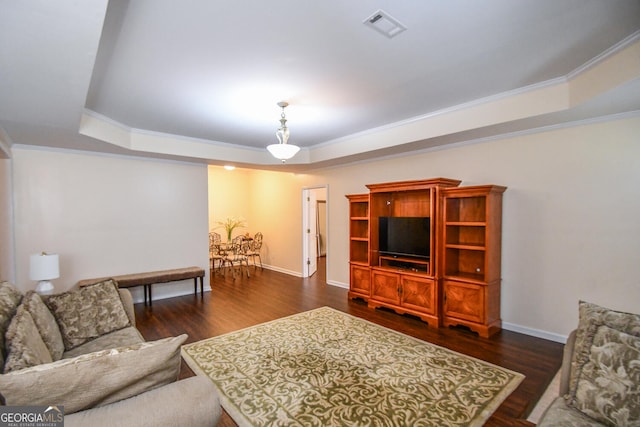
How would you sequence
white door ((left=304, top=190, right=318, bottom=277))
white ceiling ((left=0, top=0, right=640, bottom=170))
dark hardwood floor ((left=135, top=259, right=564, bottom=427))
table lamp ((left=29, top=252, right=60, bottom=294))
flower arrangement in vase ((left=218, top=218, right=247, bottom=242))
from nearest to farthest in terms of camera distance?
white ceiling ((left=0, top=0, right=640, bottom=170)), dark hardwood floor ((left=135, top=259, right=564, bottom=427)), table lamp ((left=29, top=252, right=60, bottom=294)), white door ((left=304, top=190, right=318, bottom=277)), flower arrangement in vase ((left=218, top=218, right=247, bottom=242))

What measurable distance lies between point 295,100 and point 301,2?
5.47 ft

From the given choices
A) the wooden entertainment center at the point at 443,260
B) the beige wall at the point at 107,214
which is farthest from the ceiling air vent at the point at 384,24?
the beige wall at the point at 107,214

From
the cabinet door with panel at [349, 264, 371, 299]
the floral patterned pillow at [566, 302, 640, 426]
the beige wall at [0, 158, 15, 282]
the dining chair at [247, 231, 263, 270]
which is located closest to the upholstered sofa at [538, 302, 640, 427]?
the floral patterned pillow at [566, 302, 640, 426]

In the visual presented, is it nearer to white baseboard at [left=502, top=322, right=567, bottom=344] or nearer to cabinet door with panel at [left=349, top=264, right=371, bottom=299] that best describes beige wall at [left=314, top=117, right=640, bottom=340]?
white baseboard at [left=502, top=322, right=567, bottom=344]

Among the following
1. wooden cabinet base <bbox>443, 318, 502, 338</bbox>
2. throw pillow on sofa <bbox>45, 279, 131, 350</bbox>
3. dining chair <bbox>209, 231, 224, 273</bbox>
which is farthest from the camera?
dining chair <bbox>209, 231, 224, 273</bbox>

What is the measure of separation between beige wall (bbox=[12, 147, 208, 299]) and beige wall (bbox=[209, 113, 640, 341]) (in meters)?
4.61

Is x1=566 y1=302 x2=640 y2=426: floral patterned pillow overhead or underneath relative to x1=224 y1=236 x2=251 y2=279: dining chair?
overhead

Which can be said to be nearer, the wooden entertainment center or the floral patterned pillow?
the floral patterned pillow

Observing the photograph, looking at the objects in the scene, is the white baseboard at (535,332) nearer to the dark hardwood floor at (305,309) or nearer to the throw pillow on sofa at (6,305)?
the dark hardwood floor at (305,309)

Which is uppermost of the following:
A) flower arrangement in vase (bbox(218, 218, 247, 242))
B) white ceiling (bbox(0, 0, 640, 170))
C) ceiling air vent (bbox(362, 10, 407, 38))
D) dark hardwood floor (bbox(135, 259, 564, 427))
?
ceiling air vent (bbox(362, 10, 407, 38))

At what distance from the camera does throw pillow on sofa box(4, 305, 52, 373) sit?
149cm

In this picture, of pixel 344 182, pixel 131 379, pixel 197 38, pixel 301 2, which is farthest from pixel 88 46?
pixel 344 182

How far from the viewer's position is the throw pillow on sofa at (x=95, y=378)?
116 cm

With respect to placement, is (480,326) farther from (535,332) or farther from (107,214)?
(107,214)
